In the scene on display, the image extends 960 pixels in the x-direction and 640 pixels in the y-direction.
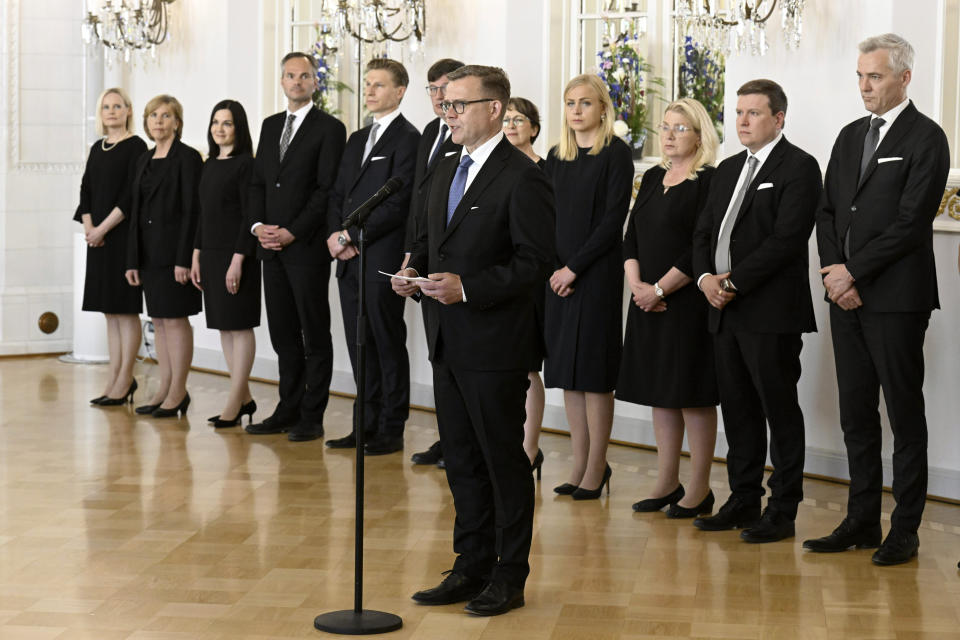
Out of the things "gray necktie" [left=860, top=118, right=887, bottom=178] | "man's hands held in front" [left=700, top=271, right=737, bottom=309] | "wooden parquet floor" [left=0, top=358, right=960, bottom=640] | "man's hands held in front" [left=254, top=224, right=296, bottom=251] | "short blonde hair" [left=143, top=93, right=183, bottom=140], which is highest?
"short blonde hair" [left=143, top=93, right=183, bottom=140]

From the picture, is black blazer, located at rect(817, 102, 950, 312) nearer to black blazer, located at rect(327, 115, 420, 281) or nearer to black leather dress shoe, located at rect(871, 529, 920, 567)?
black leather dress shoe, located at rect(871, 529, 920, 567)

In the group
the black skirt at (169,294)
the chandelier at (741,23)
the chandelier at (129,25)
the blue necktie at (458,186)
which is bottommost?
the black skirt at (169,294)

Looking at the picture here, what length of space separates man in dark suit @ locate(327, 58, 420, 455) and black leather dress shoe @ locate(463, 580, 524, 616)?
8.42 ft

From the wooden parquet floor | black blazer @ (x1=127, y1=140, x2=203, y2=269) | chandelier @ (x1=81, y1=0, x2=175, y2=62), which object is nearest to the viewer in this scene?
the wooden parquet floor

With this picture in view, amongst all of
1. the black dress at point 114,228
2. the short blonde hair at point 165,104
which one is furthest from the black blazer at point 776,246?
the black dress at point 114,228

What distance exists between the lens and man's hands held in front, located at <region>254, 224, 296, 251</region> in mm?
7156

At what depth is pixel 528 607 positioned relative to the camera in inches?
173

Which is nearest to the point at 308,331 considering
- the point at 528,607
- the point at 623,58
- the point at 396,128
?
the point at 396,128

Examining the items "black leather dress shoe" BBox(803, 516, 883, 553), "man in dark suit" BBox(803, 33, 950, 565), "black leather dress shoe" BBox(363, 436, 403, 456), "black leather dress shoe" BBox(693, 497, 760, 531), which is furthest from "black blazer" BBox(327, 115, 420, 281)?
"black leather dress shoe" BBox(803, 516, 883, 553)

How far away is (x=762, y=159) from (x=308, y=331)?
2.84 meters

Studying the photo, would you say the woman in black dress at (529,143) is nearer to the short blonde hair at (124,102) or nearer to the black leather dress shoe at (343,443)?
the black leather dress shoe at (343,443)

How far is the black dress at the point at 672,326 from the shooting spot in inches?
220

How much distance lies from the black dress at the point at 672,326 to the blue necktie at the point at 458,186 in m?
1.56

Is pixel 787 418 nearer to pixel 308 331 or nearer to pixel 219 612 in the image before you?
pixel 219 612
